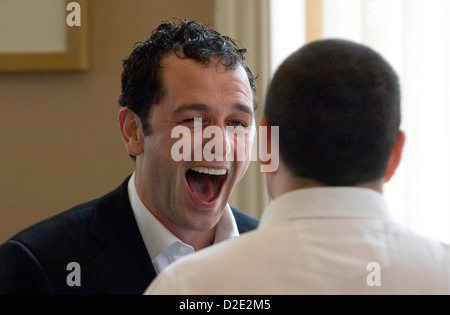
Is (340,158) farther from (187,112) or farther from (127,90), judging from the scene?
(127,90)

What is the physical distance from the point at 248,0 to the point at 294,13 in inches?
4.9

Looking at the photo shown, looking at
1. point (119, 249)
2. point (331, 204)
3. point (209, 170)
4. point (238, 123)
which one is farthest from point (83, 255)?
point (331, 204)

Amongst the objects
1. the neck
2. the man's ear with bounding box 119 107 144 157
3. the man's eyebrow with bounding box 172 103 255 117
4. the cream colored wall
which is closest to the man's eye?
the man's eyebrow with bounding box 172 103 255 117

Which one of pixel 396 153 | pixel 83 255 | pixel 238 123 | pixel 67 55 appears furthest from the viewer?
pixel 67 55

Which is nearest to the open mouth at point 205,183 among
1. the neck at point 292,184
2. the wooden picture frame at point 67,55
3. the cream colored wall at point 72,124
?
the cream colored wall at point 72,124

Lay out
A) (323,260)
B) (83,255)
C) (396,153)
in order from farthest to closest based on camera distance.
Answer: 1. (83,255)
2. (396,153)
3. (323,260)

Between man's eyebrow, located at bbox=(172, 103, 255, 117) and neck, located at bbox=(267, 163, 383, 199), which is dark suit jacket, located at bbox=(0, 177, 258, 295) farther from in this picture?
neck, located at bbox=(267, 163, 383, 199)

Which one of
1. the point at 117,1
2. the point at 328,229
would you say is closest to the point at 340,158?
the point at 328,229

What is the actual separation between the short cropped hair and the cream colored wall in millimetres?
1148

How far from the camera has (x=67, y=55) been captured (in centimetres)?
197

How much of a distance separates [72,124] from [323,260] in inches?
52.0

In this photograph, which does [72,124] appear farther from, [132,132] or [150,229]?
[150,229]

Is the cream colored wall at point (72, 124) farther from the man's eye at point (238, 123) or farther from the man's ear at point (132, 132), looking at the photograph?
the man's eye at point (238, 123)

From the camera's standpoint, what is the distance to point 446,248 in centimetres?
87
